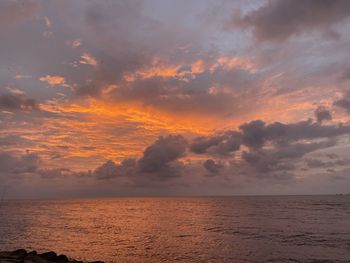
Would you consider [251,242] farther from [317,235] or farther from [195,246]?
[317,235]

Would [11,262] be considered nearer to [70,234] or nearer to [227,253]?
[227,253]

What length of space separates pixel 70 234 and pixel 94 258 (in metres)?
25.0

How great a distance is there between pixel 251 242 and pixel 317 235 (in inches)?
614

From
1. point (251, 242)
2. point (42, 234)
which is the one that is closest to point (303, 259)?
point (251, 242)

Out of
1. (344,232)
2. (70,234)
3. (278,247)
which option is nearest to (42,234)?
(70,234)

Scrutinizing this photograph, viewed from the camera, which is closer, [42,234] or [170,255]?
[170,255]

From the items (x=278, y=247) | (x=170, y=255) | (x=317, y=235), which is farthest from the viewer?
(x=317, y=235)

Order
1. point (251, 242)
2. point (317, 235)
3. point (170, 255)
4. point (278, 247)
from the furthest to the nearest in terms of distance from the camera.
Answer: point (317, 235), point (251, 242), point (278, 247), point (170, 255)

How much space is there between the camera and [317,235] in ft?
188

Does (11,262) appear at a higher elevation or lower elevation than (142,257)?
higher

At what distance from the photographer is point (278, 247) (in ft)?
149

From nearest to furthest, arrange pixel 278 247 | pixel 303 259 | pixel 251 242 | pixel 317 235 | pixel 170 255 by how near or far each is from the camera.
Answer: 1. pixel 303 259
2. pixel 170 255
3. pixel 278 247
4. pixel 251 242
5. pixel 317 235

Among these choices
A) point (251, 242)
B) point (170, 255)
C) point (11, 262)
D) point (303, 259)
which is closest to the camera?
point (11, 262)

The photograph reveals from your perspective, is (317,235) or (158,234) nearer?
(317,235)
